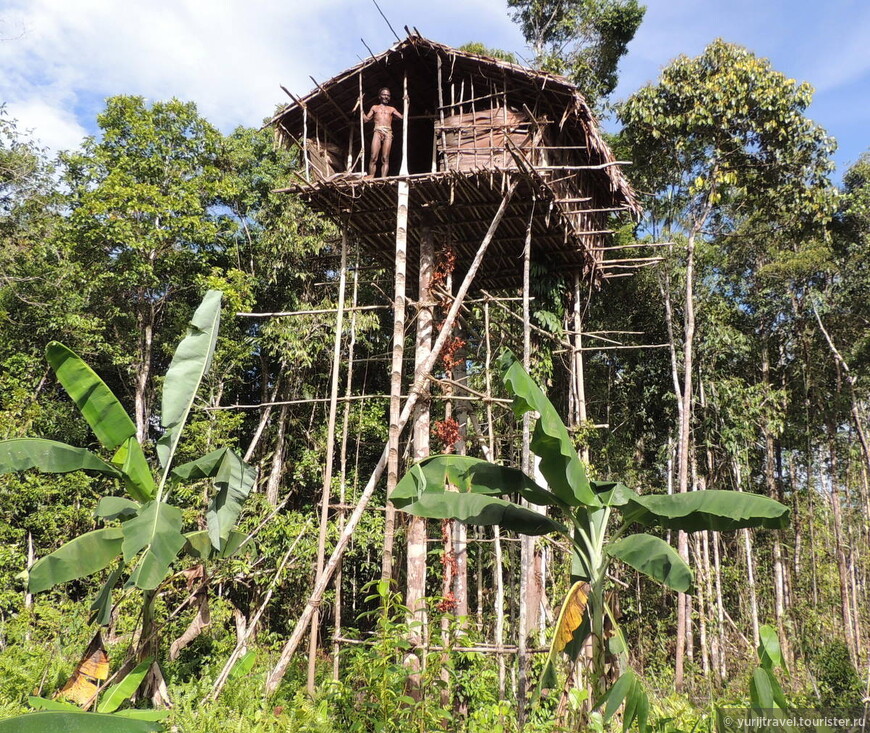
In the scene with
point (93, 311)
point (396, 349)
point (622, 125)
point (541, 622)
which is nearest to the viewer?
point (396, 349)

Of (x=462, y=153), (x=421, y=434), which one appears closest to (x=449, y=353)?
(x=421, y=434)

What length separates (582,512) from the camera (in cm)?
486

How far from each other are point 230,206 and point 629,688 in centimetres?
1454

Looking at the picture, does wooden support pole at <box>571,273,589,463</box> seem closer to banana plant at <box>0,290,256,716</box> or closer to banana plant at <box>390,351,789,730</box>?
banana plant at <box>390,351,789,730</box>

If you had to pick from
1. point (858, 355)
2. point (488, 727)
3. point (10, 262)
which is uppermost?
point (10, 262)

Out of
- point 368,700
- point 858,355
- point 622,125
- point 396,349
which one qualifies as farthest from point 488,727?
point 858,355

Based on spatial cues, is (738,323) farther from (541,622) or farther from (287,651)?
(287,651)

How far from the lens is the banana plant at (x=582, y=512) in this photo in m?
4.40

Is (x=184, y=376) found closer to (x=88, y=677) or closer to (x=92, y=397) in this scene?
(x=92, y=397)

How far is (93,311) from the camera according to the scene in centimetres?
1521

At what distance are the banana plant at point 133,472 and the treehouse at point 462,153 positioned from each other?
3.74m

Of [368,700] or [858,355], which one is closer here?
[368,700]

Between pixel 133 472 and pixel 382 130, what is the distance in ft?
18.3

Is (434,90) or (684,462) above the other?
(434,90)
